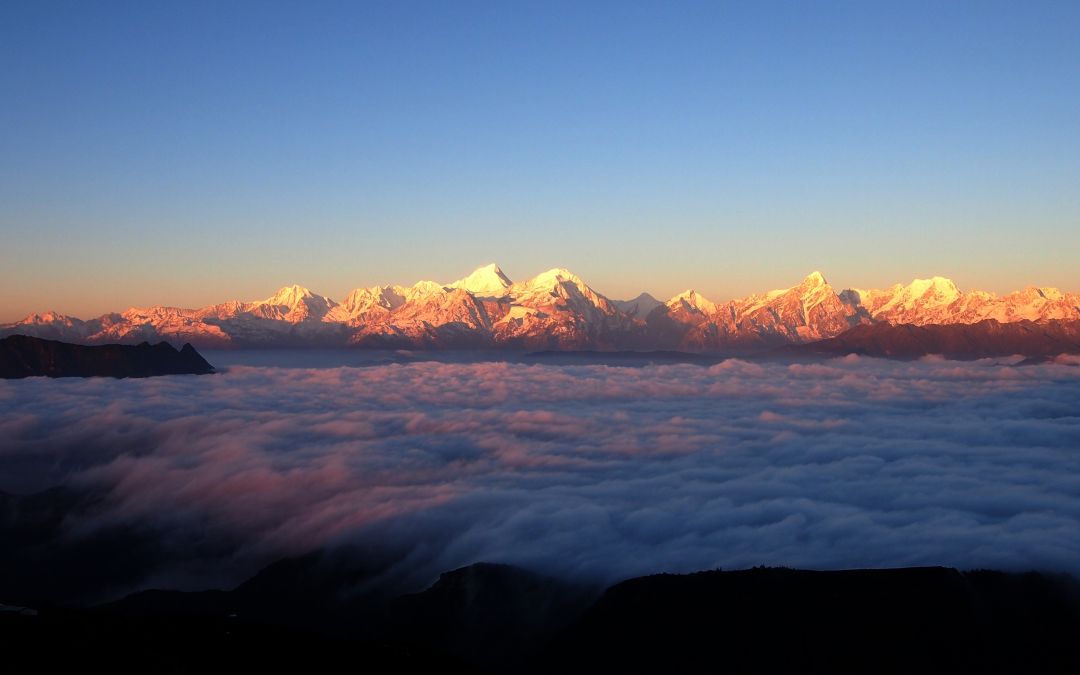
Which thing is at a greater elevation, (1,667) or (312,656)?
(1,667)

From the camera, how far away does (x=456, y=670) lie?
158875mm

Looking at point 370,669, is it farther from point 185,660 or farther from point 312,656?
point 185,660

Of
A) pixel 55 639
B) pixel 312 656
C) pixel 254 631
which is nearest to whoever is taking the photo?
pixel 55 639

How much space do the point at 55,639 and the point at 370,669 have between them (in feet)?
160

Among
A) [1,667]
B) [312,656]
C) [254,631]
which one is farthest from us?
[254,631]


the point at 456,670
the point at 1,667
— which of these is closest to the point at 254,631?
the point at 456,670

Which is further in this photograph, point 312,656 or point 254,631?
point 254,631

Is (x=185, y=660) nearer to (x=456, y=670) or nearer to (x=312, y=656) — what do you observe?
(x=312, y=656)

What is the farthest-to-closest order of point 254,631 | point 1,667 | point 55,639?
1. point 254,631
2. point 55,639
3. point 1,667

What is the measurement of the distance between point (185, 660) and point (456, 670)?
49.6 meters

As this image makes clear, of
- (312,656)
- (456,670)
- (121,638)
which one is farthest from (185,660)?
(456,670)

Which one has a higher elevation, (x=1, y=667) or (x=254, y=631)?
(x=1, y=667)

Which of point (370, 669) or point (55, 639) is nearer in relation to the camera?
point (55, 639)

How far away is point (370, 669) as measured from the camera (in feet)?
483
